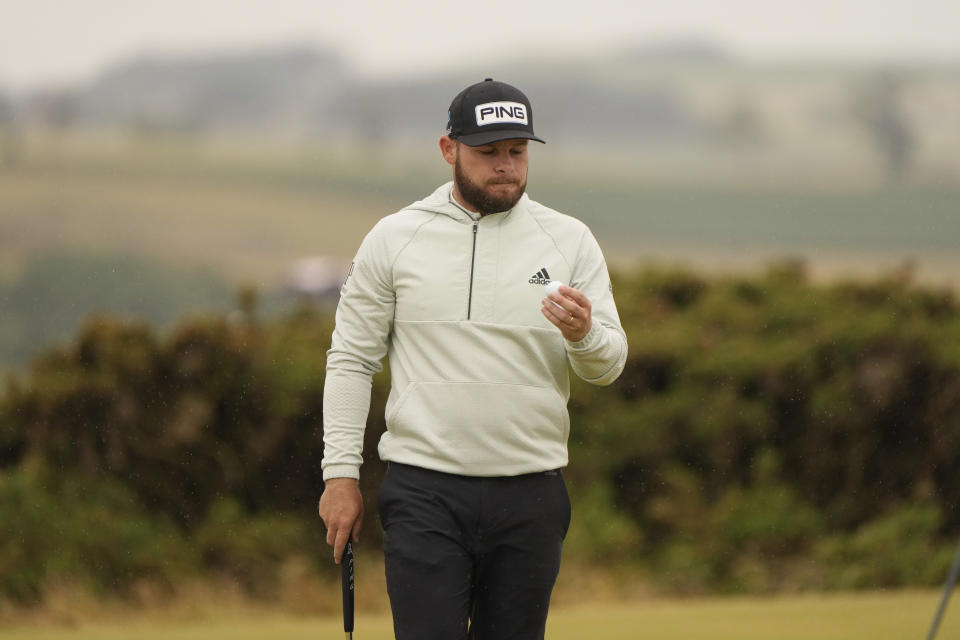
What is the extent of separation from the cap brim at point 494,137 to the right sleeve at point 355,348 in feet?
1.06

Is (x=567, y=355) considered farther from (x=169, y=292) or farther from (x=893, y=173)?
(x=893, y=173)

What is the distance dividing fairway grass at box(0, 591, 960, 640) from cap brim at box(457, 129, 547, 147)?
3.19 m

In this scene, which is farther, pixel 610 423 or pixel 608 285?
pixel 610 423

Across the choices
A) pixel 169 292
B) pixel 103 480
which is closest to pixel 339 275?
pixel 169 292

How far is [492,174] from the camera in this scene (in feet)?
10.4

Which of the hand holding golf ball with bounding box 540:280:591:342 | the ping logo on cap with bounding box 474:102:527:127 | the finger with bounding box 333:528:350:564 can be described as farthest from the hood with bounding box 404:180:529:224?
the finger with bounding box 333:528:350:564

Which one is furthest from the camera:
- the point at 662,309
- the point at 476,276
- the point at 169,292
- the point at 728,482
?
the point at 169,292

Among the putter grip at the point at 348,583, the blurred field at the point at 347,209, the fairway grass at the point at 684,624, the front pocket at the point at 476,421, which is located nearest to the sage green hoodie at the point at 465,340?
the front pocket at the point at 476,421

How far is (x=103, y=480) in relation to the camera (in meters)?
6.76

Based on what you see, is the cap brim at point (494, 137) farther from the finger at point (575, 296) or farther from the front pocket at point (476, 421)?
the front pocket at point (476, 421)

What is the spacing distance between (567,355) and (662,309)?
5020mm

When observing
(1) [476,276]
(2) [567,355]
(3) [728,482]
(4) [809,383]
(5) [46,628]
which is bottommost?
(5) [46,628]

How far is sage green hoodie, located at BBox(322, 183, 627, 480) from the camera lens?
123 inches

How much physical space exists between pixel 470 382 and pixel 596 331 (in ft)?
1.12
